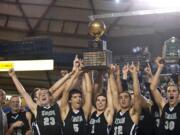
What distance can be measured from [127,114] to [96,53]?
32.1 inches

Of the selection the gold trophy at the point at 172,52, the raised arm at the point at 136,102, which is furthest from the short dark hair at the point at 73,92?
the gold trophy at the point at 172,52

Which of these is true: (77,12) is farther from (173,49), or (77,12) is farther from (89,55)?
(89,55)

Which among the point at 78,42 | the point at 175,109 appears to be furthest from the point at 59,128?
the point at 78,42

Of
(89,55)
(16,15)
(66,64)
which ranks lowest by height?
(89,55)

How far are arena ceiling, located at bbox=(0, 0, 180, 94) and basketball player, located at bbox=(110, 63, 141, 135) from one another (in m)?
6.99

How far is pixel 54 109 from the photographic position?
5402mm

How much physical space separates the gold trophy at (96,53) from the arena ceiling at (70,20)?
263 inches

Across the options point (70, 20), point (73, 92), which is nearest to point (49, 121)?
point (73, 92)

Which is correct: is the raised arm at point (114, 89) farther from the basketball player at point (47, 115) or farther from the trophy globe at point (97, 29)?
the basketball player at point (47, 115)

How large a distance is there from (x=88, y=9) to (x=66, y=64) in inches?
70.6

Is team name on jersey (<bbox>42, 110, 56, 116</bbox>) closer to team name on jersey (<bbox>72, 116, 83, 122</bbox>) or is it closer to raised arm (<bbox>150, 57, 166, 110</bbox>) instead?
team name on jersey (<bbox>72, 116, 83, 122</bbox>)

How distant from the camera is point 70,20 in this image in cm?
1344

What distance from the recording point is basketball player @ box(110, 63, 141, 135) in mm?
5203

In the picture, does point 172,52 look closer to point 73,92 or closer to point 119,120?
point 119,120
